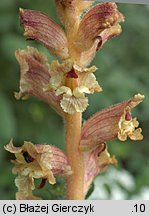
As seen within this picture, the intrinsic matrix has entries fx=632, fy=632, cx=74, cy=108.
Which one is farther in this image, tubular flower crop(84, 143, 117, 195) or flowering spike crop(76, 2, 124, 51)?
tubular flower crop(84, 143, 117, 195)

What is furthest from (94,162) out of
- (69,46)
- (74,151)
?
(69,46)

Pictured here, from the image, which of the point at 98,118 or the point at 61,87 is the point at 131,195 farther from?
the point at 61,87

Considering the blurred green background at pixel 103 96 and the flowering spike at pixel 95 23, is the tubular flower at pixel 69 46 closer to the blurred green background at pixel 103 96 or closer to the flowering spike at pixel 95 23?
the flowering spike at pixel 95 23

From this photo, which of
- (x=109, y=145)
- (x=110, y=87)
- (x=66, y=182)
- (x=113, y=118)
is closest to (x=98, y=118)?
(x=113, y=118)

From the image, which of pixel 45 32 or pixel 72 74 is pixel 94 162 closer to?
pixel 72 74

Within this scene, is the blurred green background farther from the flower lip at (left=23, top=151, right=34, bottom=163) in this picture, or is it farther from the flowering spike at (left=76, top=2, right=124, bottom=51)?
the flowering spike at (left=76, top=2, right=124, bottom=51)

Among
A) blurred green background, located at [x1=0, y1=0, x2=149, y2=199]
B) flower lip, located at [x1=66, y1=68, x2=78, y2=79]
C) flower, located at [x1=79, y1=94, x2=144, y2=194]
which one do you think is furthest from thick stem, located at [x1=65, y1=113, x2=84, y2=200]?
blurred green background, located at [x1=0, y1=0, x2=149, y2=199]
